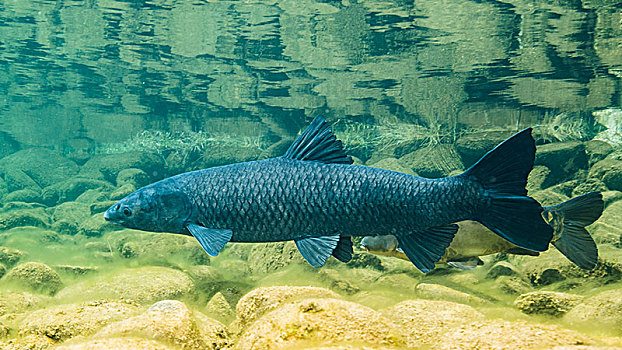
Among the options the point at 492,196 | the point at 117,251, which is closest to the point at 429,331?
the point at 492,196

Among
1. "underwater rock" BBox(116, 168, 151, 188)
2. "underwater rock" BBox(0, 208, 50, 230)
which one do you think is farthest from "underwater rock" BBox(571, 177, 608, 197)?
"underwater rock" BBox(116, 168, 151, 188)

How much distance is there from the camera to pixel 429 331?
2576 mm

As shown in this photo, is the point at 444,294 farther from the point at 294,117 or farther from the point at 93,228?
the point at 294,117

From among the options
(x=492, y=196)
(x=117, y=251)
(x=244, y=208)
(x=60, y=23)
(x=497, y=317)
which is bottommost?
(x=117, y=251)

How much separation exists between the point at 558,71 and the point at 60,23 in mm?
21145

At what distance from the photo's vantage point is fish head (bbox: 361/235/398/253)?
3.53 meters

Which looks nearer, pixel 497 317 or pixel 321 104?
pixel 497 317

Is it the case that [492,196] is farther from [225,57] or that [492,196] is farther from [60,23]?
[60,23]

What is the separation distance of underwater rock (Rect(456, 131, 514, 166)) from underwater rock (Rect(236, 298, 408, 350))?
13.7 meters

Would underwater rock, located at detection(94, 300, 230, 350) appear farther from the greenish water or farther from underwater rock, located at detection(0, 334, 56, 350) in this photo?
underwater rock, located at detection(0, 334, 56, 350)

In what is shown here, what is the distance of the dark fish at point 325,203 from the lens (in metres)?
2.11

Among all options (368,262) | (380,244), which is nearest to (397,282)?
(380,244)

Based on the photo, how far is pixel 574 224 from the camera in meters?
2.94

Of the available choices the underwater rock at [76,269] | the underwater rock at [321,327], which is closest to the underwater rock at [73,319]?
the underwater rock at [321,327]
